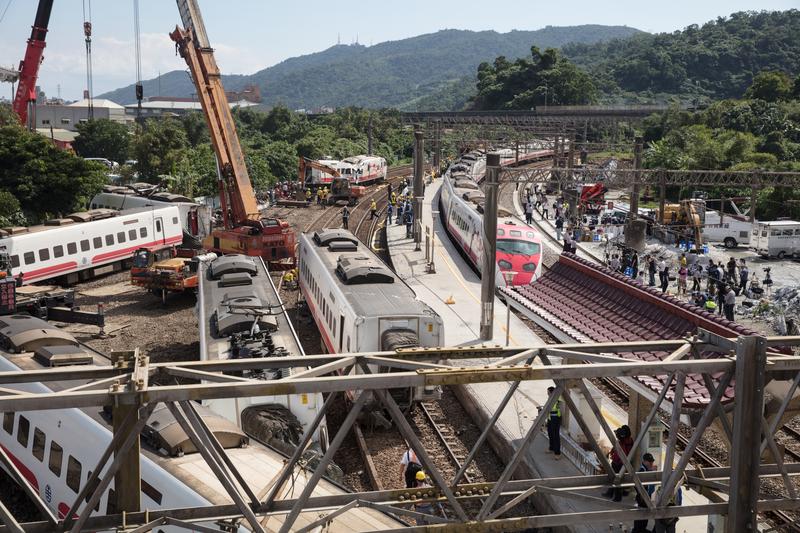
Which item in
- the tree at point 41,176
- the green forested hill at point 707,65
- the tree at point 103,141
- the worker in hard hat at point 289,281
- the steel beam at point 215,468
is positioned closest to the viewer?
the steel beam at point 215,468

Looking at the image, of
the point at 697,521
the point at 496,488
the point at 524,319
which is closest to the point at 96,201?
the point at 524,319

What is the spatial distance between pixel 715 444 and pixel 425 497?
11.3m

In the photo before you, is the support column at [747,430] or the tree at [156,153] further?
the tree at [156,153]

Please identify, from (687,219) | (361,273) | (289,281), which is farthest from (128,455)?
(687,219)

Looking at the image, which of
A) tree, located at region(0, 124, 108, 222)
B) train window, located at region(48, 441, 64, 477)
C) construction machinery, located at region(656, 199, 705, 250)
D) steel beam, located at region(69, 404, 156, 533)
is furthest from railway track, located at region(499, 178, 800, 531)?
tree, located at region(0, 124, 108, 222)

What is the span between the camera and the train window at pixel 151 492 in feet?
33.3

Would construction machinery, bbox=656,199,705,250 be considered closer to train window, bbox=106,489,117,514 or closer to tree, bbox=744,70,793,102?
train window, bbox=106,489,117,514

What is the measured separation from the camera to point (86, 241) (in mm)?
32875

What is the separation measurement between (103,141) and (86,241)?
61146mm

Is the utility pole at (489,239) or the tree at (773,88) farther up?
the tree at (773,88)

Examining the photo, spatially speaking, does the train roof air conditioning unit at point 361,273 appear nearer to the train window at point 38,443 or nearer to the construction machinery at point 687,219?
the train window at point 38,443

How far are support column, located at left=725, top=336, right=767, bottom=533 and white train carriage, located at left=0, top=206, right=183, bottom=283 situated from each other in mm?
26691

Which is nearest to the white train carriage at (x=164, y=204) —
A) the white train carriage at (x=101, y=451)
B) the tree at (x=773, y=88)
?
the white train carriage at (x=101, y=451)

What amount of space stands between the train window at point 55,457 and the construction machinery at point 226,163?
20149 millimetres
